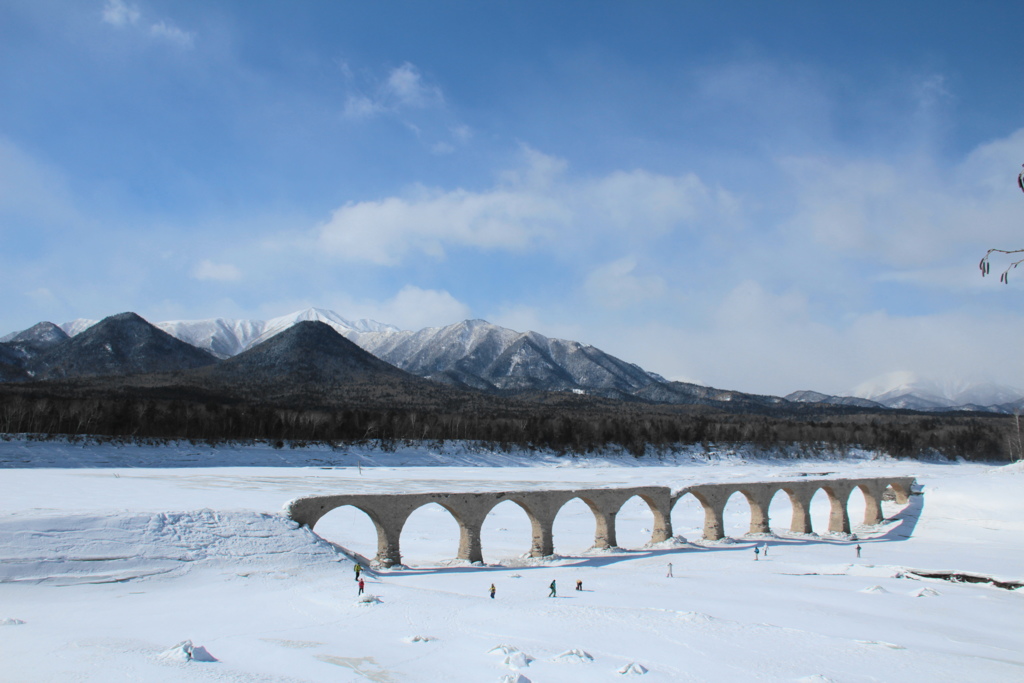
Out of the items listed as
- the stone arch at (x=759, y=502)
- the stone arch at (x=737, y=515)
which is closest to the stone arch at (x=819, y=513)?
the stone arch at (x=759, y=502)

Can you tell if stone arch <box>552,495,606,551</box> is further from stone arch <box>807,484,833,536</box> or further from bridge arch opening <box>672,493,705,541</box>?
stone arch <box>807,484,833,536</box>

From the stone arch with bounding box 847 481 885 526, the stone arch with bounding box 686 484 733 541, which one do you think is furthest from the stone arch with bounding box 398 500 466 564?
the stone arch with bounding box 847 481 885 526

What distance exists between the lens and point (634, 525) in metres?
47.5

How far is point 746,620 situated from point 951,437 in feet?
372

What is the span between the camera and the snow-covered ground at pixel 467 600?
53.8ft

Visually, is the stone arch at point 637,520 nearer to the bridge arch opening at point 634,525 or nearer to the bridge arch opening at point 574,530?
the bridge arch opening at point 634,525

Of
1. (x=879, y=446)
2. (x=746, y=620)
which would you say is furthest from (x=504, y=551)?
(x=879, y=446)

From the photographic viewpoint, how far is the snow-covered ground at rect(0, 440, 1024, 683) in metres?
16.4

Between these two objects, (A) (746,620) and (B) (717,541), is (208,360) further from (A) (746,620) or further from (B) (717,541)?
(A) (746,620)

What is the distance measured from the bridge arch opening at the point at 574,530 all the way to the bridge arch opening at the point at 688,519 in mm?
6051

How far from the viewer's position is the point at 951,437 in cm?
11219

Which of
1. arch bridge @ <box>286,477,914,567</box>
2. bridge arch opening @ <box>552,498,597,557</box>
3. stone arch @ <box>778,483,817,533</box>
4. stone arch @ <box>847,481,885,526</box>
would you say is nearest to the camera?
arch bridge @ <box>286,477,914,567</box>

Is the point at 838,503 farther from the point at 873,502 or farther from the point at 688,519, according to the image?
the point at 688,519

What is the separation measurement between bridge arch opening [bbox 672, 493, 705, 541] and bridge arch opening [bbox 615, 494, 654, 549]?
1.95 metres
